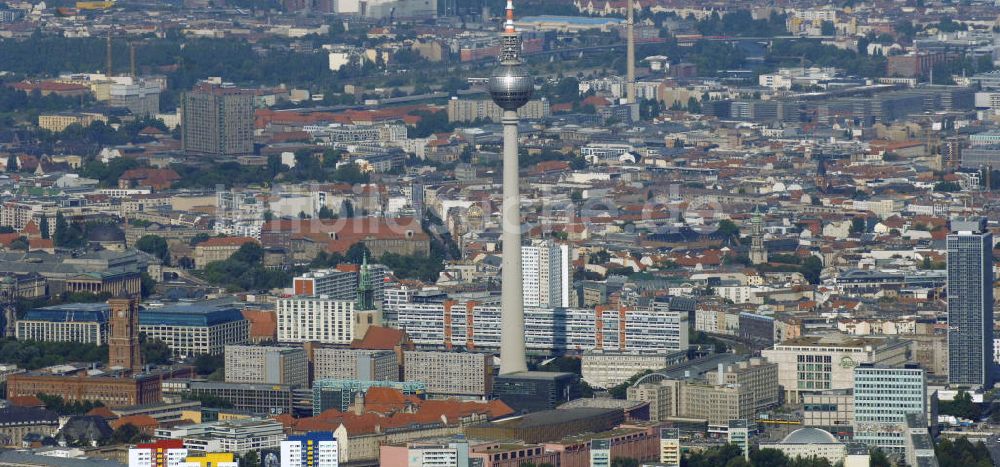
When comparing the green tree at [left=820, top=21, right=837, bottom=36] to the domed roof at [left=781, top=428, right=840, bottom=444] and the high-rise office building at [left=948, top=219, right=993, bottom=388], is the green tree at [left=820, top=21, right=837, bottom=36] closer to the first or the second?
the high-rise office building at [left=948, top=219, right=993, bottom=388]

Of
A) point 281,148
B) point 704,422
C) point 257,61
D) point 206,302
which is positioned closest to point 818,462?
point 704,422

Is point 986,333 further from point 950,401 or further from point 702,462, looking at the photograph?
point 702,462

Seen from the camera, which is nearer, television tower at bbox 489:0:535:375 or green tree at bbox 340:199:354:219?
television tower at bbox 489:0:535:375

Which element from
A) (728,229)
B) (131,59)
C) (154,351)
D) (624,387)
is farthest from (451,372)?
(131,59)

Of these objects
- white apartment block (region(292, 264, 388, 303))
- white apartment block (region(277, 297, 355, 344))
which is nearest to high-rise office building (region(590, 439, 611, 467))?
white apartment block (region(277, 297, 355, 344))

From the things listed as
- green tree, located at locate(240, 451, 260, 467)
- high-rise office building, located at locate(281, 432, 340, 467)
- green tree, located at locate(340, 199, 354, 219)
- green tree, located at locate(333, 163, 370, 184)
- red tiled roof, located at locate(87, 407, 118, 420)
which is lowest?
green tree, located at locate(333, 163, 370, 184)

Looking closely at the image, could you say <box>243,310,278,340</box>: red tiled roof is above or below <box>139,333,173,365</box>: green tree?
above

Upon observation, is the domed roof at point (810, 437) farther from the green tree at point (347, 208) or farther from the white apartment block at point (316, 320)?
the green tree at point (347, 208)
